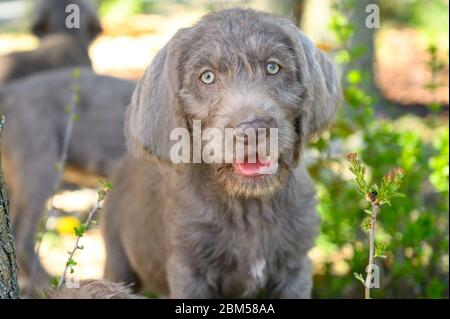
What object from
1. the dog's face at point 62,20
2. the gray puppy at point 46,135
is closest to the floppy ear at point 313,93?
the gray puppy at point 46,135

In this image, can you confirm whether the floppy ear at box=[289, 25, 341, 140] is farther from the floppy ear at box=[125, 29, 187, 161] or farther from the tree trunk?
the tree trunk

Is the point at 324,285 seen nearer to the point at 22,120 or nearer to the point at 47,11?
the point at 22,120

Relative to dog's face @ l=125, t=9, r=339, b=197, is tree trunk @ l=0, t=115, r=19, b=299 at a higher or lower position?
lower

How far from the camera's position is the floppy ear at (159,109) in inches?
154

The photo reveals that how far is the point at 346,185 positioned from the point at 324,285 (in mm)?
696

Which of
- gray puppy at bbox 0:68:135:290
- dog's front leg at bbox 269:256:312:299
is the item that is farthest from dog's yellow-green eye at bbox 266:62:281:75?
gray puppy at bbox 0:68:135:290

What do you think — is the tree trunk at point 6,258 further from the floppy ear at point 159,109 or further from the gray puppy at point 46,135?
the gray puppy at point 46,135

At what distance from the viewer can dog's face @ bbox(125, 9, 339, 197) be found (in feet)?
12.3
